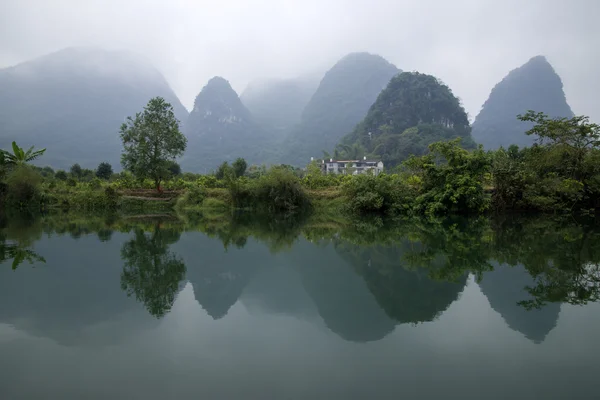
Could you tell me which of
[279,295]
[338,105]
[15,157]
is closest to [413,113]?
[338,105]

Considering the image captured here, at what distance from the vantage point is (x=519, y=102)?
417ft

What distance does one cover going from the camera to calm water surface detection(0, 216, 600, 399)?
3.38 meters

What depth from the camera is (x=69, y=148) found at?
105m

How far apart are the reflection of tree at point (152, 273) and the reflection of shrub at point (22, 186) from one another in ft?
65.3

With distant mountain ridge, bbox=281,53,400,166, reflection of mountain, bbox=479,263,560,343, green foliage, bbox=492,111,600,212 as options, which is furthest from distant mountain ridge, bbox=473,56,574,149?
reflection of mountain, bbox=479,263,560,343

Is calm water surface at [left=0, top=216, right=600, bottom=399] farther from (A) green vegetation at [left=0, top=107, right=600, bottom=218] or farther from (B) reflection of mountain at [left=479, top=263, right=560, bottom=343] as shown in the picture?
(A) green vegetation at [left=0, top=107, right=600, bottom=218]

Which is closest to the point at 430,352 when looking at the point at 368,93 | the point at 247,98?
the point at 368,93

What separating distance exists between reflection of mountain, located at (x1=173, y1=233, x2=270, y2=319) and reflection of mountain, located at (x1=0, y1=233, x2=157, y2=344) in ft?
3.50

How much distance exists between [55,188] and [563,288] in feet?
105

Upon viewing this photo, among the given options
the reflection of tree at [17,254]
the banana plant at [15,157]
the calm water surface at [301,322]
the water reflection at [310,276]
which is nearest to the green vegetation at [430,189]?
the banana plant at [15,157]

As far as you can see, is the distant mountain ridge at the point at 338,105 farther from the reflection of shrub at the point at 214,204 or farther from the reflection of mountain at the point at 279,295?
the reflection of mountain at the point at 279,295

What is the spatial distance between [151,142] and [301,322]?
22.8m

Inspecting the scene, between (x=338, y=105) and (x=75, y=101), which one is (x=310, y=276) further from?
(x=75, y=101)

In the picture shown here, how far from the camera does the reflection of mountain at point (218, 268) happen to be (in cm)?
592
